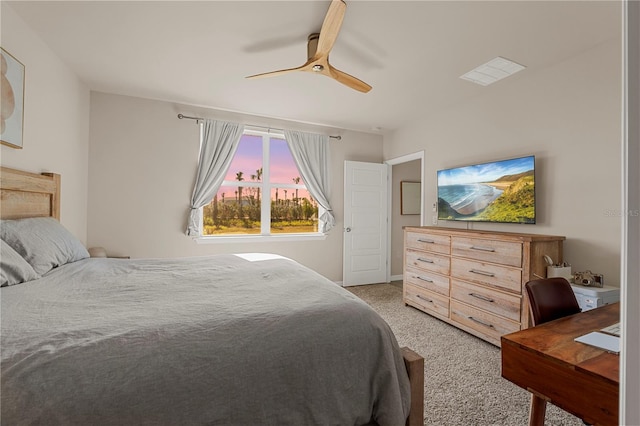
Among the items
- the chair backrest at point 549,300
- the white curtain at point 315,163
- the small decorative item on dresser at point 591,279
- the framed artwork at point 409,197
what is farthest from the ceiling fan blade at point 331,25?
the framed artwork at point 409,197

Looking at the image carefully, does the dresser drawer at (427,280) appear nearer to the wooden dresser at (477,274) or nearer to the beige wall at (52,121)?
the wooden dresser at (477,274)

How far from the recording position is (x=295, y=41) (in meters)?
2.52

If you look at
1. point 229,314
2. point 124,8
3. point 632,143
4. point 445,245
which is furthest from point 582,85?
point 124,8

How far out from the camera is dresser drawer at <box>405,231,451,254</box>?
3354 millimetres

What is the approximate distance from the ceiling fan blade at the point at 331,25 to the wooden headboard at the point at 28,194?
229 centimetres

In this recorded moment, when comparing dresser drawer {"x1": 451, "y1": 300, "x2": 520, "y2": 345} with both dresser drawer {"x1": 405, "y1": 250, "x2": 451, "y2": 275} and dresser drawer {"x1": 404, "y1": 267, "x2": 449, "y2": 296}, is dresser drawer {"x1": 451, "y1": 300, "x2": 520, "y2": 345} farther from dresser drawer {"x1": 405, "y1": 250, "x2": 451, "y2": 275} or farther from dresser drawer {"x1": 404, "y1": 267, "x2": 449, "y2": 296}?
dresser drawer {"x1": 405, "y1": 250, "x2": 451, "y2": 275}

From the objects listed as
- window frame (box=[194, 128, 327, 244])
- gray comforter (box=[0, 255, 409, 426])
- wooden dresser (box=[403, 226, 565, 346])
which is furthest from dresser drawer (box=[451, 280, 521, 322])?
window frame (box=[194, 128, 327, 244])

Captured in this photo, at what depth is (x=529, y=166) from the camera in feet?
9.68

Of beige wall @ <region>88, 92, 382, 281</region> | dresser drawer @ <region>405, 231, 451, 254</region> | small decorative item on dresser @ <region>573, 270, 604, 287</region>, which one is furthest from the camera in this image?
beige wall @ <region>88, 92, 382, 281</region>

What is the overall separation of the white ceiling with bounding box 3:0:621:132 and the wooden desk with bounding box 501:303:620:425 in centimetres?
207

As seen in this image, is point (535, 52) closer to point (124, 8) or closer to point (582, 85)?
point (582, 85)

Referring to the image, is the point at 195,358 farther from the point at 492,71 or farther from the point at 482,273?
the point at 492,71

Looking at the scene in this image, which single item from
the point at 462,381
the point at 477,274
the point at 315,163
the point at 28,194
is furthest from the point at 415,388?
the point at 315,163

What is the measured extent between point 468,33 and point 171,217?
3748 millimetres
